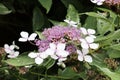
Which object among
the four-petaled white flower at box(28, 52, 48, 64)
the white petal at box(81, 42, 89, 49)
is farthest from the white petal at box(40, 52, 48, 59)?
the white petal at box(81, 42, 89, 49)

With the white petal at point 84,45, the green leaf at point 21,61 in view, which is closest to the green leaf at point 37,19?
the green leaf at point 21,61

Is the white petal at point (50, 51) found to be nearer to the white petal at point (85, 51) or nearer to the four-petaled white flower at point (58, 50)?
the four-petaled white flower at point (58, 50)

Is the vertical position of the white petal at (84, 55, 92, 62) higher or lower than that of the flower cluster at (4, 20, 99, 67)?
lower

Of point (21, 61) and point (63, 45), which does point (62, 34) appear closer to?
point (63, 45)

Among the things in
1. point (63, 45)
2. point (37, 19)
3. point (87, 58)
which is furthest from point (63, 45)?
→ point (37, 19)

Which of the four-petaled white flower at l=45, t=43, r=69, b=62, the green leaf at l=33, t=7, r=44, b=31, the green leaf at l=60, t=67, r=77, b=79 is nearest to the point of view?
the four-petaled white flower at l=45, t=43, r=69, b=62

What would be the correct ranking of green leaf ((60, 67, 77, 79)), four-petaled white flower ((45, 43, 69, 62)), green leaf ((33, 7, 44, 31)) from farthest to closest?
1. green leaf ((33, 7, 44, 31))
2. green leaf ((60, 67, 77, 79))
3. four-petaled white flower ((45, 43, 69, 62))

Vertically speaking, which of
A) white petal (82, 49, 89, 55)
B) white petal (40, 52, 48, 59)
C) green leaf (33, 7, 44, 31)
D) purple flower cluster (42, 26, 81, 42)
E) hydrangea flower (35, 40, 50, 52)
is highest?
green leaf (33, 7, 44, 31)

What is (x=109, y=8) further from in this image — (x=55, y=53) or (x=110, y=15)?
(x=55, y=53)

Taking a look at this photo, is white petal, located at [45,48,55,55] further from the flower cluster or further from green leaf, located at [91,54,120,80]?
green leaf, located at [91,54,120,80]
